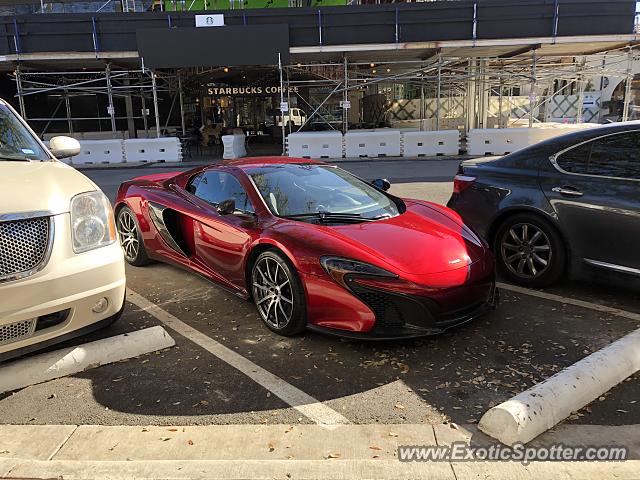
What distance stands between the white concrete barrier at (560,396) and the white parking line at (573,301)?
1007 millimetres

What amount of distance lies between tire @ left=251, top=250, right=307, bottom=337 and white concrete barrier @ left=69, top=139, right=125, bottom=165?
1605 cm

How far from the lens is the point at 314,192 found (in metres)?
4.64

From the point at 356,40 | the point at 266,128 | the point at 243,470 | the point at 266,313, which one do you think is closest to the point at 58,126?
the point at 266,128

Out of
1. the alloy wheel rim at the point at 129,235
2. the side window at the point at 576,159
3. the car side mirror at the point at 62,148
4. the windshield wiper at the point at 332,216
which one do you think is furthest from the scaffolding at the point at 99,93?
the side window at the point at 576,159

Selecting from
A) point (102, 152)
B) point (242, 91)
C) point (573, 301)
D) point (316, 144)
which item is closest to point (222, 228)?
point (573, 301)

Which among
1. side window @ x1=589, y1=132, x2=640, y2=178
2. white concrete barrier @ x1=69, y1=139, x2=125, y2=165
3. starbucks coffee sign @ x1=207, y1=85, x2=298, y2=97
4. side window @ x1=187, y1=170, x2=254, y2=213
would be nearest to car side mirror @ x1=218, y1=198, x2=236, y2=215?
side window @ x1=187, y1=170, x2=254, y2=213

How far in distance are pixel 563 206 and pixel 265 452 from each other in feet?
11.1

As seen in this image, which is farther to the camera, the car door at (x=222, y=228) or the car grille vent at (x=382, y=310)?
the car door at (x=222, y=228)

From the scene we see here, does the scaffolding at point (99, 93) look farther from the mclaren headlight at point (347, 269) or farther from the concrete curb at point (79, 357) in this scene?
the mclaren headlight at point (347, 269)

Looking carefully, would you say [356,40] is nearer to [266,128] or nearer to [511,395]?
[266,128]

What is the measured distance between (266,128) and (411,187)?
19.6 meters

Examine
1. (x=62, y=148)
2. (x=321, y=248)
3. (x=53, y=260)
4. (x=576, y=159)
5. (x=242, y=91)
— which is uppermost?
Answer: (x=242, y=91)

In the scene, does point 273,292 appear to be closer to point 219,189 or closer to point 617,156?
point 219,189

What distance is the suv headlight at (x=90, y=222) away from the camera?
11.0 ft
